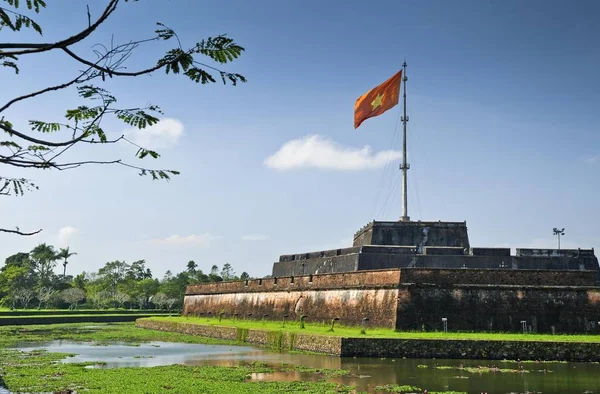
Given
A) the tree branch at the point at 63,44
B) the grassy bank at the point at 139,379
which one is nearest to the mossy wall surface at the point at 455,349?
the grassy bank at the point at 139,379

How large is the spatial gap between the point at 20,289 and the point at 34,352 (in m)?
41.8

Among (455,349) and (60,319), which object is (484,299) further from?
(60,319)

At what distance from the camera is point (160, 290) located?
2418 inches

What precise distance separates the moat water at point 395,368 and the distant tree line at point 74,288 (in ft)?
118

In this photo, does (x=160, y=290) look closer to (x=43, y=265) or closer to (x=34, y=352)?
(x=43, y=265)

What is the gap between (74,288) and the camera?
5700cm

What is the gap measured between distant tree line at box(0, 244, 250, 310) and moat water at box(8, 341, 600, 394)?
3582cm

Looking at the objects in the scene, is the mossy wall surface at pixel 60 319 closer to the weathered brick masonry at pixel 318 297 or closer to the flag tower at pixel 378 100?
the weathered brick masonry at pixel 318 297

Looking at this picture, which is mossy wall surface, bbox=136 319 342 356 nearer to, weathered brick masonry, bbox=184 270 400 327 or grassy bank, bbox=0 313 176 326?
weathered brick masonry, bbox=184 270 400 327

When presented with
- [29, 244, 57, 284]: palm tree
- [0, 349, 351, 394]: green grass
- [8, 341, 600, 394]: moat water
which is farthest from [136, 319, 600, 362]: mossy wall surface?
[29, 244, 57, 284]: palm tree

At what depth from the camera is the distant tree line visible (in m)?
53.7

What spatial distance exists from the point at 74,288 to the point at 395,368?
4936 cm

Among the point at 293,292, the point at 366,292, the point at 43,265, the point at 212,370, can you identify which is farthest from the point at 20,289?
the point at 212,370

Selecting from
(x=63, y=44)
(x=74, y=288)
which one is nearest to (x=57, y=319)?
(x=74, y=288)
